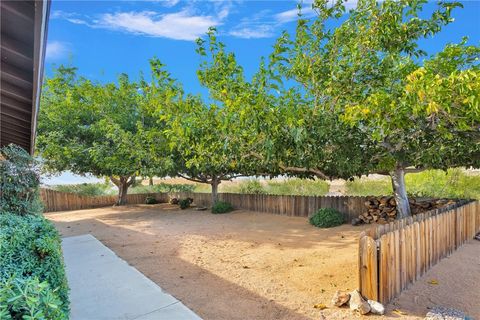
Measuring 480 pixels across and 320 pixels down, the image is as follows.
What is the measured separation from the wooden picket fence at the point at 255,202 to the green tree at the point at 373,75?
3.57 m

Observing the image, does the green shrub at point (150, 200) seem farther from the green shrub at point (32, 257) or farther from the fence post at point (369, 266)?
the fence post at point (369, 266)

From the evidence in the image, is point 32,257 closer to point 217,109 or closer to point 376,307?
point 376,307

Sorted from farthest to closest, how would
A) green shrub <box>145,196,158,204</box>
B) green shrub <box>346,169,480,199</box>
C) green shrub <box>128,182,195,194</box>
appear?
green shrub <box>128,182,195,194</box>
green shrub <box>145,196,158,204</box>
green shrub <box>346,169,480,199</box>

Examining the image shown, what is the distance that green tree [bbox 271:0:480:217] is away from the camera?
421 centimetres

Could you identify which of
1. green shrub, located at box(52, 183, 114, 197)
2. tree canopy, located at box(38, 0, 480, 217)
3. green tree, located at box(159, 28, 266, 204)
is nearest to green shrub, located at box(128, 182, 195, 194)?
green shrub, located at box(52, 183, 114, 197)

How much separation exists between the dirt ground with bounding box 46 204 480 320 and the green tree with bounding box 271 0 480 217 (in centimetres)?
217

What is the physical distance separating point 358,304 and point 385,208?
Answer: 19.1ft

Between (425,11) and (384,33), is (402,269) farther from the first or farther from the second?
(425,11)

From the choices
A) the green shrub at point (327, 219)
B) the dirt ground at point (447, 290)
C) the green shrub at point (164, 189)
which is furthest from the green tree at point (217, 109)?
the green shrub at point (164, 189)

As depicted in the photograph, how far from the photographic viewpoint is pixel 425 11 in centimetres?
512

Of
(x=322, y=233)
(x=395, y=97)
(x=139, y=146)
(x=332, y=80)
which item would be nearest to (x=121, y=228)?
(x=139, y=146)

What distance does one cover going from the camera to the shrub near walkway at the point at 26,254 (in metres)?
1.48

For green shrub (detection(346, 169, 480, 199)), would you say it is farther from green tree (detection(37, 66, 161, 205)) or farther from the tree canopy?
green tree (detection(37, 66, 161, 205))

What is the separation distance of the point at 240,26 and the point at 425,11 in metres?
3.80
